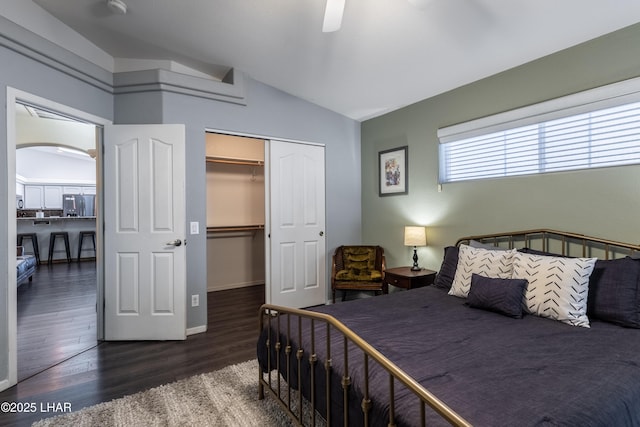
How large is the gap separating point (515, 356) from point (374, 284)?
2290 millimetres

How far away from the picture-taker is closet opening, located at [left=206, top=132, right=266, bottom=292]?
5.12m

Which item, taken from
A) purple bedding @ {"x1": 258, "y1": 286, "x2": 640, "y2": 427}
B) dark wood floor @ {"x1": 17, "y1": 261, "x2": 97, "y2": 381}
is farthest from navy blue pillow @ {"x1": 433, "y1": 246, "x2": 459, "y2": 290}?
dark wood floor @ {"x1": 17, "y1": 261, "x2": 97, "y2": 381}

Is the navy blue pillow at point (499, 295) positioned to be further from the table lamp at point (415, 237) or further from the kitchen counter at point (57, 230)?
the kitchen counter at point (57, 230)

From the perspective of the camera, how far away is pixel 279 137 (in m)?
3.91

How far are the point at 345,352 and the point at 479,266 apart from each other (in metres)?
1.65

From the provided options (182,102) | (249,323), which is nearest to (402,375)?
(249,323)

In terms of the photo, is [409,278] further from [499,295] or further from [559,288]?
[559,288]

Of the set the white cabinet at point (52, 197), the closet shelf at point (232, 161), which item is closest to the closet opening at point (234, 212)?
the closet shelf at point (232, 161)

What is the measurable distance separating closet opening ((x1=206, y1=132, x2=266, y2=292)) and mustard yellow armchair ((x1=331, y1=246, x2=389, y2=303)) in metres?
1.52

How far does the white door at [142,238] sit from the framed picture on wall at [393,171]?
245 cm

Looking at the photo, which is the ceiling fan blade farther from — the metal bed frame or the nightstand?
the nightstand

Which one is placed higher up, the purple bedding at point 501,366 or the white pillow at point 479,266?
the white pillow at point 479,266

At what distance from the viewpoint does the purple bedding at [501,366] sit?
43.2 inches

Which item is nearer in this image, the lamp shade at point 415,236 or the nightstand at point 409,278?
the nightstand at point 409,278
